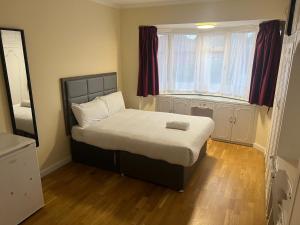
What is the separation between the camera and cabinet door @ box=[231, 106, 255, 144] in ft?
12.7

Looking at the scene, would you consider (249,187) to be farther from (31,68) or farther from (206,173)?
(31,68)

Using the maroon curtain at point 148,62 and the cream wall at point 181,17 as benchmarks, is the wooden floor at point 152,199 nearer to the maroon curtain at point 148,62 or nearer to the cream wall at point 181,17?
the cream wall at point 181,17

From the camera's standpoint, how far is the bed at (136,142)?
103 inches

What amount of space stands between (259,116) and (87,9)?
339 cm

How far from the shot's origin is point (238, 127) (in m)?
4.00

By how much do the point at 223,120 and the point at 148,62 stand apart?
1.86m

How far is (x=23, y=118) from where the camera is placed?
8.71ft

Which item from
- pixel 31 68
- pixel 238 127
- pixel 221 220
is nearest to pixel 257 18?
pixel 238 127

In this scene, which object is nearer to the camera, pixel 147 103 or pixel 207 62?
pixel 207 62

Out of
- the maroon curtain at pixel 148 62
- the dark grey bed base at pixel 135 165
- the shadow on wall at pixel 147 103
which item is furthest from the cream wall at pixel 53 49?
the shadow on wall at pixel 147 103

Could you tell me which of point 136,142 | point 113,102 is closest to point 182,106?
point 113,102

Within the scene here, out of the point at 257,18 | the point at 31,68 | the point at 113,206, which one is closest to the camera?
the point at 113,206

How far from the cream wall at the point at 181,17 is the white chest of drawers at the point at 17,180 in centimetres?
274

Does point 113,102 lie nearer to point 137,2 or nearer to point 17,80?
point 17,80
